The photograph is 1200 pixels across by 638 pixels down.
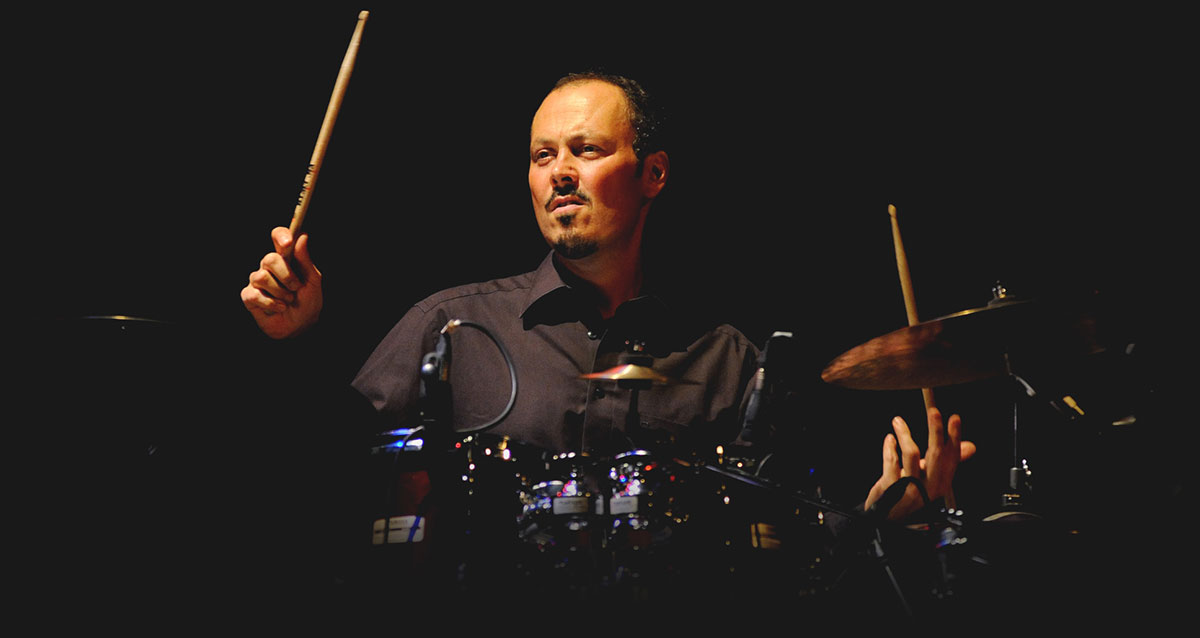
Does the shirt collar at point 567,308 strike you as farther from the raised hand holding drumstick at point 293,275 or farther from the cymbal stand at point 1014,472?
the cymbal stand at point 1014,472

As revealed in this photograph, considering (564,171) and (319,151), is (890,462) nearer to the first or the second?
(564,171)

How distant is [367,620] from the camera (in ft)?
4.72

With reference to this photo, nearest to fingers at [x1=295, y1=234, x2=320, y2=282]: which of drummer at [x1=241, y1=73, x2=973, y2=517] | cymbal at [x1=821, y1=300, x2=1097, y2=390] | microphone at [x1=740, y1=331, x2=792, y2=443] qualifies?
drummer at [x1=241, y1=73, x2=973, y2=517]

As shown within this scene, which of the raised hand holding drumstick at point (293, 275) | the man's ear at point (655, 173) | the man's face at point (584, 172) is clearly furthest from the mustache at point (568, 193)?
the raised hand holding drumstick at point (293, 275)

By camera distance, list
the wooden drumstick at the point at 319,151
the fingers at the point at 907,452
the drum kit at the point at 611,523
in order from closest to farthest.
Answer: the drum kit at the point at 611,523
the wooden drumstick at the point at 319,151
the fingers at the point at 907,452

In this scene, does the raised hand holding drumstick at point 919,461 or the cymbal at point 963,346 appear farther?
the raised hand holding drumstick at point 919,461

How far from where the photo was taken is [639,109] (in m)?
2.63

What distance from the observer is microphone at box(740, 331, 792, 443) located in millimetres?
1606

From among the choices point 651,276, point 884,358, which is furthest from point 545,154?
point 884,358

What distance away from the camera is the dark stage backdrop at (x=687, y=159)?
239 centimetres

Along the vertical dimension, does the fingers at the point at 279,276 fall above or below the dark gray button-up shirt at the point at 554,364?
above

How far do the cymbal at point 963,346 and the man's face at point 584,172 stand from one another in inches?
30.9

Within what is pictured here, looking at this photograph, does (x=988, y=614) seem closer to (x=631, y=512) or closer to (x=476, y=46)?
(x=631, y=512)

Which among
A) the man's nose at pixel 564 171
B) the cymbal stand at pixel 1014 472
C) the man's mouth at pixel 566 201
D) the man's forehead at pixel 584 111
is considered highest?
the man's forehead at pixel 584 111
